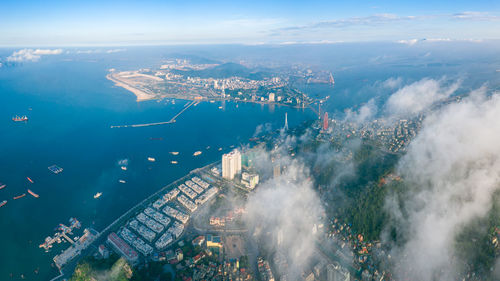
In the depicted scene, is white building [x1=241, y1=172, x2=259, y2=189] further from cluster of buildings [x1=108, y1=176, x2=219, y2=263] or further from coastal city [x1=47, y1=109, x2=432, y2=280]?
cluster of buildings [x1=108, y1=176, x2=219, y2=263]

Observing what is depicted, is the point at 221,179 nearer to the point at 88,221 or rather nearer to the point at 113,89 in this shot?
the point at 88,221

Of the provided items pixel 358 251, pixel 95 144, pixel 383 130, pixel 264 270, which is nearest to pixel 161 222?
pixel 264 270

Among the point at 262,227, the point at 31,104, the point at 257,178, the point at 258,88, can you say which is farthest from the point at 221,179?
the point at 31,104

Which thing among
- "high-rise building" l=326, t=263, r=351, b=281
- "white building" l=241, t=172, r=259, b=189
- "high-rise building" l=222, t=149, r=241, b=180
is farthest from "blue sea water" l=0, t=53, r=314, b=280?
"high-rise building" l=326, t=263, r=351, b=281

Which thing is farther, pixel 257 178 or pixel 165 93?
pixel 165 93

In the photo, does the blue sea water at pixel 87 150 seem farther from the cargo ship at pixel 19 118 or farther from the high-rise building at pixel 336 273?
the high-rise building at pixel 336 273

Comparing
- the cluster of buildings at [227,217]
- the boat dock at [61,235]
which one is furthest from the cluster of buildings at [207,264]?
the boat dock at [61,235]
